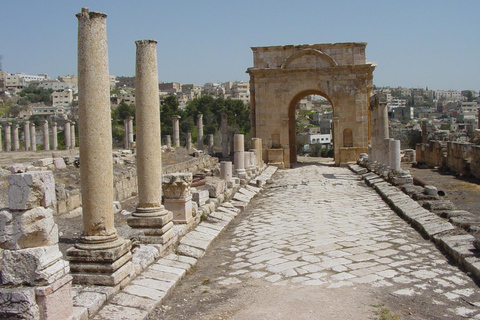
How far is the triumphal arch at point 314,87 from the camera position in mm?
23266

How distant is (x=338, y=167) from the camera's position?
22938mm

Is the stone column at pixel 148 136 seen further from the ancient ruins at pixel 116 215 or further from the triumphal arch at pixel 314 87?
the triumphal arch at pixel 314 87

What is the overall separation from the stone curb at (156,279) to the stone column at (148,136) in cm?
48

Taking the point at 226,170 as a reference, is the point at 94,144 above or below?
above

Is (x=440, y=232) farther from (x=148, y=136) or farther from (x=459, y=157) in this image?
(x=459, y=157)

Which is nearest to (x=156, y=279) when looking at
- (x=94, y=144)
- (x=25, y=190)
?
(x=94, y=144)

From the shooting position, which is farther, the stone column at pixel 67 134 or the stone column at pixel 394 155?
the stone column at pixel 67 134

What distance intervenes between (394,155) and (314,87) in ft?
31.6

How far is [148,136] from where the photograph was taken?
23.2ft

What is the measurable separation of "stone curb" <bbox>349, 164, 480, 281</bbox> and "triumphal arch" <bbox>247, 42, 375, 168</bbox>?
11.9 metres

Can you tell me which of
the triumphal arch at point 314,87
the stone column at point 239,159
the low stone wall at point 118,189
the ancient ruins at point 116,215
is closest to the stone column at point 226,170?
the ancient ruins at point 116,215

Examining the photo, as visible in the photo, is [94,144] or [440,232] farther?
[440,232]

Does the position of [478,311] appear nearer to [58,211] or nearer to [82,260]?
[82,260]

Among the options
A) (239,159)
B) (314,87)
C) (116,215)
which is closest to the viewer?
(116,215)
